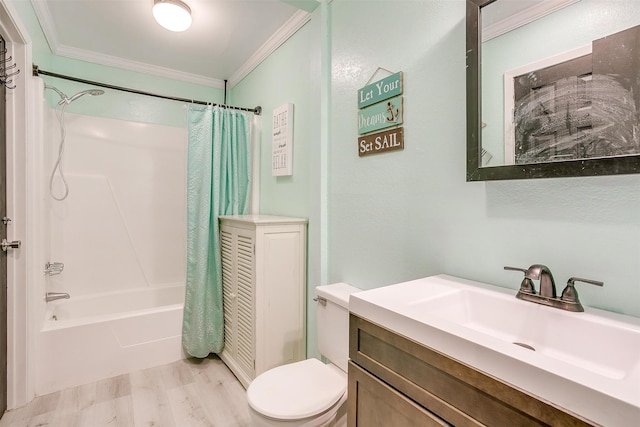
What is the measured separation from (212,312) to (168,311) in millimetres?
329

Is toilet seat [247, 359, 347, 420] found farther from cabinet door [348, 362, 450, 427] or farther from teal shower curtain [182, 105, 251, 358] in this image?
teal shower curtain [182, 105, 251, 358]

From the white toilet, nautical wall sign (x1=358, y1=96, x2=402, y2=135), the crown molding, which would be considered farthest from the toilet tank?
the crown molding

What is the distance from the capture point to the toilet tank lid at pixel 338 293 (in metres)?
1.46

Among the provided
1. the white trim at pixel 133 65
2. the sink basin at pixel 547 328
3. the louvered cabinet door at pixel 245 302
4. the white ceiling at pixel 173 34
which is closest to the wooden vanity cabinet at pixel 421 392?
the sink basin at pixel 547 328

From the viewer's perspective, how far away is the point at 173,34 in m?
2.40

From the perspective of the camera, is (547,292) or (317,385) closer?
(547,292)

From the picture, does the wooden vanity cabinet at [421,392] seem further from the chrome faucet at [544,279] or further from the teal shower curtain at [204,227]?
the teal shower curtain at [204,227]

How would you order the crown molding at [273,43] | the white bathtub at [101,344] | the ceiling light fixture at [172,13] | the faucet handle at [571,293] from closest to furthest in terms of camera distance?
the faucet handle at [571,293], the ceiling light fixture at [172,13], the white bathtub at [101,344], the crown molding at [273,43]

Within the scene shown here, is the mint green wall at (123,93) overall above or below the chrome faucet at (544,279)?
above

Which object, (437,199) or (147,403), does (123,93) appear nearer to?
(147,403)

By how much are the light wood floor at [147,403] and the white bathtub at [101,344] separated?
0.24 ft

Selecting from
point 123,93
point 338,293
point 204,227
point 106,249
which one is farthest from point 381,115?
point 106,249

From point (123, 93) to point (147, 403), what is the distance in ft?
8.51

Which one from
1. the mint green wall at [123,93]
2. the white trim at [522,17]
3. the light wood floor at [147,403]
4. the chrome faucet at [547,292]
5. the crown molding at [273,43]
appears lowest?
the light wood floor at [147,403]
